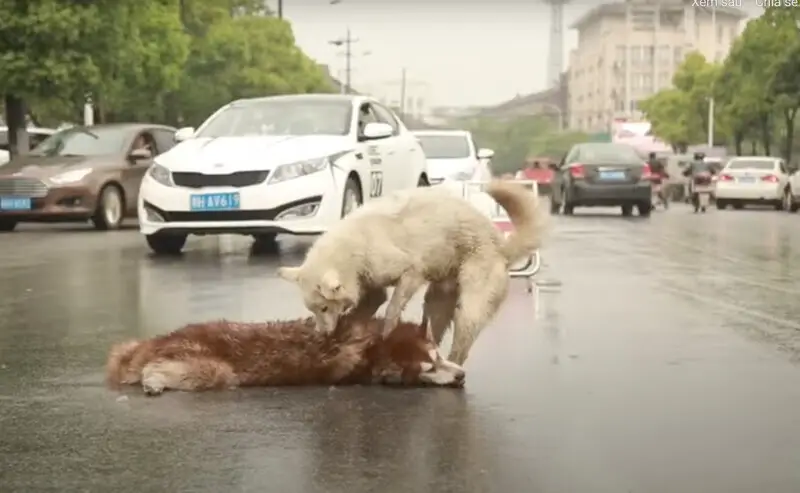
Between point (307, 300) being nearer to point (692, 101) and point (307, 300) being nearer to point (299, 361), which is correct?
point (299, 361)

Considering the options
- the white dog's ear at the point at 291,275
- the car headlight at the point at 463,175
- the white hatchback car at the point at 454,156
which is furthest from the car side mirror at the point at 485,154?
the white dog's ear at the point at 291,275

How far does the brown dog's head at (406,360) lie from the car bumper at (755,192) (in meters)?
31.4

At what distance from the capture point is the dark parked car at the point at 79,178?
1798 centimetres

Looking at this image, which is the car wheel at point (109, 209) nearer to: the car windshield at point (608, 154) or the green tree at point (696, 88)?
the car windshield at point (608, 154)

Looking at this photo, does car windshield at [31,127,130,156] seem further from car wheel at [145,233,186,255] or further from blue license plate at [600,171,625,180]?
blue license plate at [600,171,625,180]

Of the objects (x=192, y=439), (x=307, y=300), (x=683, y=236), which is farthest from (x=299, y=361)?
(x=683, y=236)

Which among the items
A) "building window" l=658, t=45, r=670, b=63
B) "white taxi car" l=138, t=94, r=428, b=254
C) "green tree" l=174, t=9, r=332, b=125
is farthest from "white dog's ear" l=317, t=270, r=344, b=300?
"building window" l=658, t=45, r=670, b=63

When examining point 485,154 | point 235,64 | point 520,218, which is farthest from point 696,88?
point 520,218

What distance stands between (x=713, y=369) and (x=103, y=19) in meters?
20.7

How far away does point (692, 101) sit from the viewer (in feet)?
254

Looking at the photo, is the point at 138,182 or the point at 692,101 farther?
the point at 692,101

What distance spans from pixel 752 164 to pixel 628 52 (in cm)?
9175

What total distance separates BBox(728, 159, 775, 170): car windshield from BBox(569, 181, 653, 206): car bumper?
38.6 feet

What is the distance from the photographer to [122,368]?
5.89m
